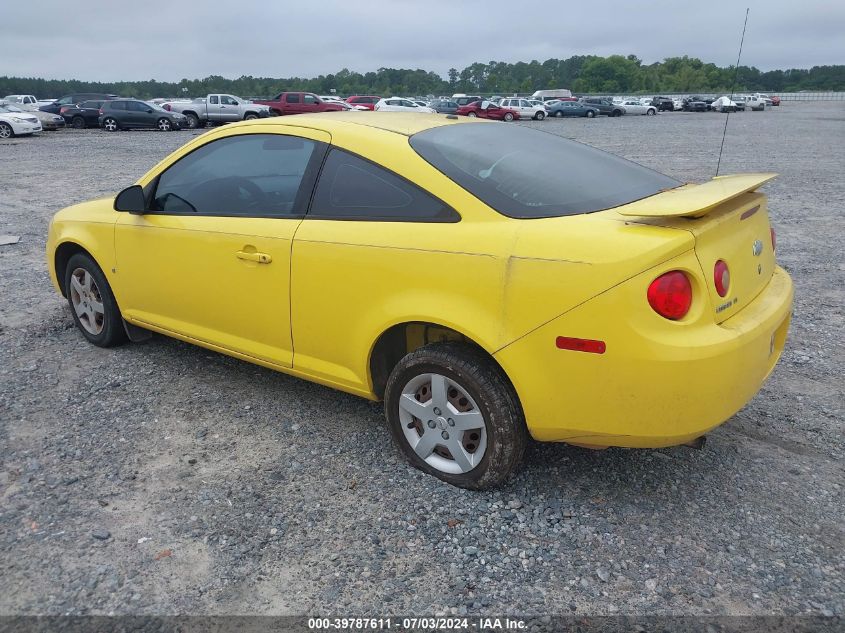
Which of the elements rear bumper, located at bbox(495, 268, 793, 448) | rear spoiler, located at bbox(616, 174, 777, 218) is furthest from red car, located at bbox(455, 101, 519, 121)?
rear bumper, located at bbox(495, 268, 793, 448)

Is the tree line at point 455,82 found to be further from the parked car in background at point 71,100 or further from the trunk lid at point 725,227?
the trunk lid at point 725,227

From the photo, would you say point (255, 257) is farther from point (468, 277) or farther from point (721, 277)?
point (721, 277)

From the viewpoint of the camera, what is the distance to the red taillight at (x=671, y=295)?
2473mm

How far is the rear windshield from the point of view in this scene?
9.59 feet

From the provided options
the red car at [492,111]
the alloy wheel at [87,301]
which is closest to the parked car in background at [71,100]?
the red car at [492,111]

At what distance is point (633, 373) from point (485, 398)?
0.61 meters

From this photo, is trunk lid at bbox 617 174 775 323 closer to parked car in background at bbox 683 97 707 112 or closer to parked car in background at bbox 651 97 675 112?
→ parked car in background at bbox 651 97 675 112

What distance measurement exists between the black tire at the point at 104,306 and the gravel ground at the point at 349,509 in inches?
5.5

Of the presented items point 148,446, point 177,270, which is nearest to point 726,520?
point 148,446

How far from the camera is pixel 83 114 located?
30.5 metres

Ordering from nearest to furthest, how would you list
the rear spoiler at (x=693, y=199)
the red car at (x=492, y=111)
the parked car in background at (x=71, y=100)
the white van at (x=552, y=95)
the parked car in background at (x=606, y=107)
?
the rear spoiler at (x=693, y=199)
the parked car in background at (x=71, y=100)
the red car at (x=492, y=111)
the parked car in background at (x=606, y=107)
the white van at (x=552, y=95)

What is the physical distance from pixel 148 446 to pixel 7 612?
3.81ft

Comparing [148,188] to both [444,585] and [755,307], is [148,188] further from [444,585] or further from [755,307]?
[755,307]

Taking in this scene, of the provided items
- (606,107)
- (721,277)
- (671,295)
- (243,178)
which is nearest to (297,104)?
(606,107)
